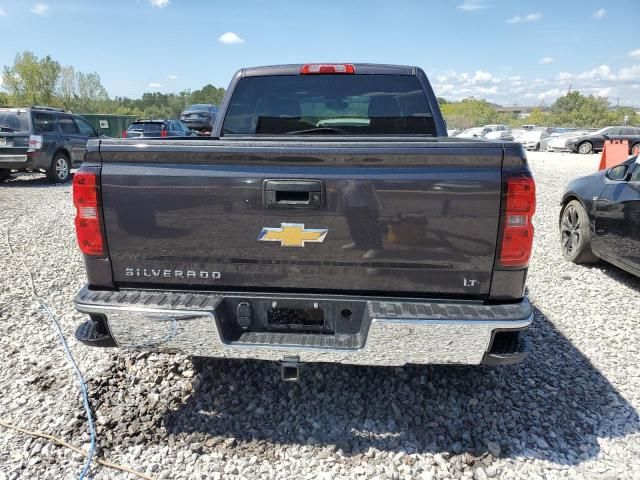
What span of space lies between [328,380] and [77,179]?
6.60ft

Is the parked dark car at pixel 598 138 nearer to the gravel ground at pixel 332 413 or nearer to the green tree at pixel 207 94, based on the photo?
the gravel ground at pixel 332 413

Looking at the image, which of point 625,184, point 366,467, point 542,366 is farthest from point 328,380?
point 625,184

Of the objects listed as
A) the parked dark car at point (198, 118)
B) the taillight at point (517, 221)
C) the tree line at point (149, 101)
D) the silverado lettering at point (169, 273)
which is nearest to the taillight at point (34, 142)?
the silverado lettering at point (169, 273)

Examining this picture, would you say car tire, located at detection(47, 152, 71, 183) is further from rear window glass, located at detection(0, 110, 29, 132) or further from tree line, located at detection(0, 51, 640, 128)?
tree line, located at detection(0, 51, 640, 128)

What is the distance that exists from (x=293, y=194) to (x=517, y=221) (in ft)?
3.55

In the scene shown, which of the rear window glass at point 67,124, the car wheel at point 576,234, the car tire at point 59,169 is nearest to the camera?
the car wheel at point 576,234

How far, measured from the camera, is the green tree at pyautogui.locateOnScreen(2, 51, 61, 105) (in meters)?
61.2

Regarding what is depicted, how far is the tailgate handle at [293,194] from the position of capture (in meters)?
2.26

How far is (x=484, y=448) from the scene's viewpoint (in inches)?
102

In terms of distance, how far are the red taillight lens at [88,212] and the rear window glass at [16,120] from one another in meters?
11.1

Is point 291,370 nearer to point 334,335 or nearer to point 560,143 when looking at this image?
point 334,335

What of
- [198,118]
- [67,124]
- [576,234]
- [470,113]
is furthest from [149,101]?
[576,234]

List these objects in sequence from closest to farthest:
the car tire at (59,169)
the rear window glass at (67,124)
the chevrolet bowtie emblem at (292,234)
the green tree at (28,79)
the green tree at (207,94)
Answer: the chevrolet bowtie emblem at (292,234)
the car tire at (59,169)
the rear window glass at (67,124)
the green tree at (28,79)
the green tree at (207,94)

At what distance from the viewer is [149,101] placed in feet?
306
